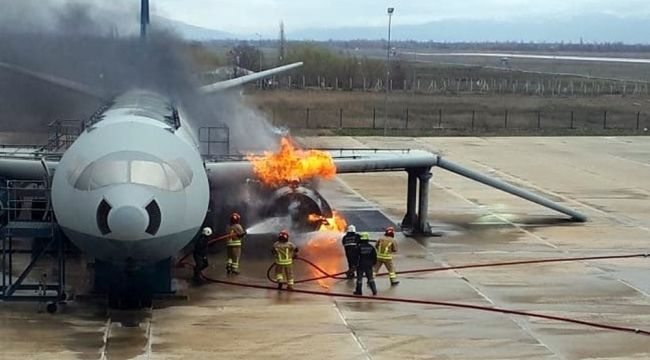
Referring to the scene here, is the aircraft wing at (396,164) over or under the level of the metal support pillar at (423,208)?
over

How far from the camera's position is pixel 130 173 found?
20078mm

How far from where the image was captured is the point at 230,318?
21.5 m

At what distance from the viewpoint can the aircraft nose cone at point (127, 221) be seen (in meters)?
19.1

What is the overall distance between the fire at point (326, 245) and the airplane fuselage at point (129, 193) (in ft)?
17.3

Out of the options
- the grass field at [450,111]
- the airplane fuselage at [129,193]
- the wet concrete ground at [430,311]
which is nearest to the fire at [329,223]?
the wet concrete ground at [430,311]

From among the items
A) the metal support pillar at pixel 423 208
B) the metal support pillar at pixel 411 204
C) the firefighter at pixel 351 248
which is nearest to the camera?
the firefighter at pixel 351 248

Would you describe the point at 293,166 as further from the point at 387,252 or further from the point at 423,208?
the point at 387,252

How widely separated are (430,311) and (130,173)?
22.8 feet

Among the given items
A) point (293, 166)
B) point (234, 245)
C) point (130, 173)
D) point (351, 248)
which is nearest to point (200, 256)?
point (234, 245)

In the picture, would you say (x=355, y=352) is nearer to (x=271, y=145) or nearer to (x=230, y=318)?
(x=230, y=318)

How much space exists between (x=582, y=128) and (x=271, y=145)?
39.2m

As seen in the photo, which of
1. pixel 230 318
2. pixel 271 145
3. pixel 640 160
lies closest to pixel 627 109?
pixel 640 160

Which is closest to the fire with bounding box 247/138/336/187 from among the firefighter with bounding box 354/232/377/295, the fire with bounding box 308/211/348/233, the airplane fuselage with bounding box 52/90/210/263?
the fire with bounding box 308/211/348/233

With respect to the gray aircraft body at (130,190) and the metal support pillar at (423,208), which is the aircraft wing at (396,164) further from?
the gray aircraft body at (130,190)
